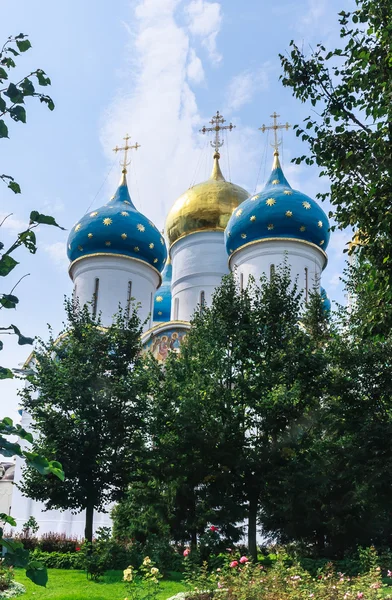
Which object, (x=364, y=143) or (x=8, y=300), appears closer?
(x=8, y=300)

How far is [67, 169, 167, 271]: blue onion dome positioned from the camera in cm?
2484

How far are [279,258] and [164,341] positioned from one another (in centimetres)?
510

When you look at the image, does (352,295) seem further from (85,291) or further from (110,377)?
(85,291)

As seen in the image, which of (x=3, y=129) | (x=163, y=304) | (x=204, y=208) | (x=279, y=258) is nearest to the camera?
(x=3, y=129)

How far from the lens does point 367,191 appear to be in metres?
7.92

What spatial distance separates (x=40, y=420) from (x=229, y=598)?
746 centimetres

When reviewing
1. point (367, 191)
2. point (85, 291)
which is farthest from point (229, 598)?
point (85, 291)

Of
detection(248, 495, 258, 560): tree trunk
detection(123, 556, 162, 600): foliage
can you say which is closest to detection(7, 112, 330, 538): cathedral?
detection(248, 495, 258, 560): tree trunk

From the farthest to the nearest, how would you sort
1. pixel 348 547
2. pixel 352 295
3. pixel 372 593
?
1. pixel 352 295
2. pixel 348 547
3. pixel 372 593

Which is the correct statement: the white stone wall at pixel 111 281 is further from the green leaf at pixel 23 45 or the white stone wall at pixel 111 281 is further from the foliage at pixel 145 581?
the green leaf at pixel 23 45

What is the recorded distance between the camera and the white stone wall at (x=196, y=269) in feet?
87.7

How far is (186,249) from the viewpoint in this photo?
27391 mm

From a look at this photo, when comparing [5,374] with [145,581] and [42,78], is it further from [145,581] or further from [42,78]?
[145,581]

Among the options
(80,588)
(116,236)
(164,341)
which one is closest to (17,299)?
(80,588)
